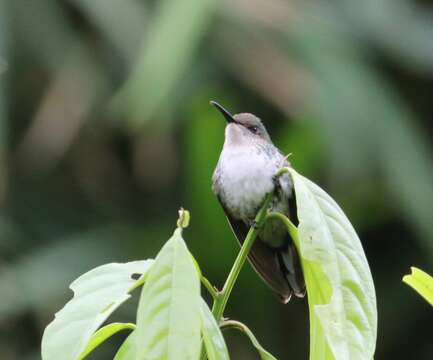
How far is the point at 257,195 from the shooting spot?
112 inches

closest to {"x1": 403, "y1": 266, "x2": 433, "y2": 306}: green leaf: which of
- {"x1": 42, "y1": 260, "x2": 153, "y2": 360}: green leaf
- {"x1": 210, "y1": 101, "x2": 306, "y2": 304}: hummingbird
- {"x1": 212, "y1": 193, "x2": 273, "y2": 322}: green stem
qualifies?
{"x1": 212, "y1": 193, "x2": 273, "y2": 322}: green stem

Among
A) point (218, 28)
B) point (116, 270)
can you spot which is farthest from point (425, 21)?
point (116, 270)

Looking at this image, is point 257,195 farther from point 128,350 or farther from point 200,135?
point 200,135

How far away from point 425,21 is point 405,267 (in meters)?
1.34

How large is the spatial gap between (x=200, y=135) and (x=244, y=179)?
1707 mm

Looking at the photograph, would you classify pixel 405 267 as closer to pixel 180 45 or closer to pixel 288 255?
pixel 180 45

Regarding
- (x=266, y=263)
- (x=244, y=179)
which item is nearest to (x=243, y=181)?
(x=244, y=179)

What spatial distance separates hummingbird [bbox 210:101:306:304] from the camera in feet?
9.23

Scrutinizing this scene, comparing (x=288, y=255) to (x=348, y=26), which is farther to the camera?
(x=348, y=26)

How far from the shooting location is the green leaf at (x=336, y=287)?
1.24 metres

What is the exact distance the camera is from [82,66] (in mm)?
5176

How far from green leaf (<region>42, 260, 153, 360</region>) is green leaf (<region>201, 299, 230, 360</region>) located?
103 mm

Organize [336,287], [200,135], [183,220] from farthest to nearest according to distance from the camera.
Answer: [200,135] < [183,220] < [336,287]

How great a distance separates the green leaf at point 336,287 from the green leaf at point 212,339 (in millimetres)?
120
